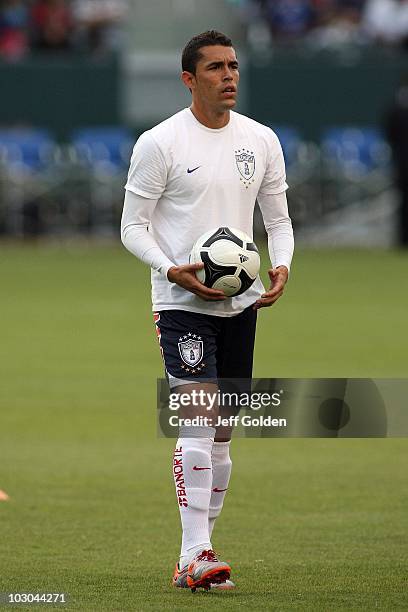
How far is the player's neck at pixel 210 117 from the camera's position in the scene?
7328 mm

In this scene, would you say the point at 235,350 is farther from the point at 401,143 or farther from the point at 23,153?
the point at 23,153

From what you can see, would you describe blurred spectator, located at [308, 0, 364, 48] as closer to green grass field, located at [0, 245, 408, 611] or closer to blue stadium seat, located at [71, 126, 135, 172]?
blue stadium seat, located at [71, 126, 135, 172]

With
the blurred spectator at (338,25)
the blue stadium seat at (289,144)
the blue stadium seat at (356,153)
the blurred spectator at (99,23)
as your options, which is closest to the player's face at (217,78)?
the blue stadium seat at (289,144)

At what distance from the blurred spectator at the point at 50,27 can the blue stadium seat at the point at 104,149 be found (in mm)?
2074

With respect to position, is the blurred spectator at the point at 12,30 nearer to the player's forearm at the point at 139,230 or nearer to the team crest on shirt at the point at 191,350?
the player's forearm at the point at 139,230

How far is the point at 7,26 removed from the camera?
1220 inches

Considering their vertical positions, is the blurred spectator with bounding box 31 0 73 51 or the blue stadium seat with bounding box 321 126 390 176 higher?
the blurred spectator with bounding box 31 0 73 51

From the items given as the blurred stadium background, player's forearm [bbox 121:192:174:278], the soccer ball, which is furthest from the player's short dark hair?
the blurred stadium background

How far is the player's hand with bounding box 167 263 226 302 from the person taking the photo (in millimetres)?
7066

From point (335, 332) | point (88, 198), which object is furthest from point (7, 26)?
point (335, 332)

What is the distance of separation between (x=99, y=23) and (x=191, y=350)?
25.1 metres

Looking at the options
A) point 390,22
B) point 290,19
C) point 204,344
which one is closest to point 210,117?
point 204,344

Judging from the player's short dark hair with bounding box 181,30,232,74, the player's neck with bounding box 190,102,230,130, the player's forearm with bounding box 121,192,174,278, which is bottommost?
the player's forearm with bounding box 121,192,174,278

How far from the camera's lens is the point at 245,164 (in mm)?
7324
